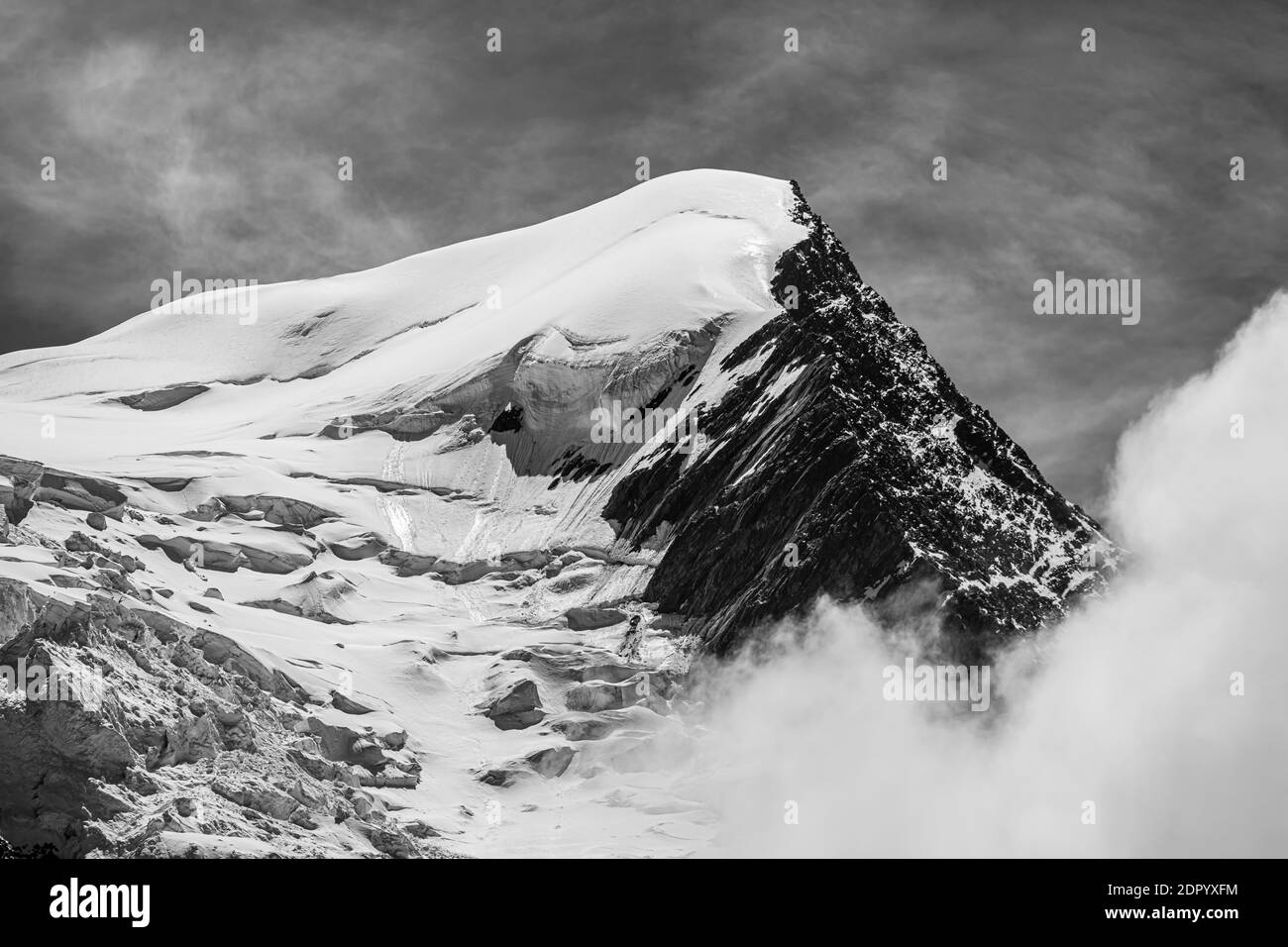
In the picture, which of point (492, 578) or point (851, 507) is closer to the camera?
point (851, 507)

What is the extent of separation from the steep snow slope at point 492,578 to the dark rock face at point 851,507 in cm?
31

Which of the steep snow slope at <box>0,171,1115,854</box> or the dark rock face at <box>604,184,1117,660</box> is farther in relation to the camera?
the dark rock face at <box>604,184,1117,660</box>

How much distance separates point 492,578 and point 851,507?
2840cm

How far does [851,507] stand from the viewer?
165 m

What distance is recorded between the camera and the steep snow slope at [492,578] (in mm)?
116500

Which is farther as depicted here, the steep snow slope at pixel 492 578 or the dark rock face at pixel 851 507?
the dark rock face at pixel 851 507

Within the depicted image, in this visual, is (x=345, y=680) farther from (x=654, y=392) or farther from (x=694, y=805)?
(x=654, y=392)

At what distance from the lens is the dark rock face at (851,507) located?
159750 millimetres

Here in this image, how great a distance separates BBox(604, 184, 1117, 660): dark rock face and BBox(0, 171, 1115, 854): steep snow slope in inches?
12.4

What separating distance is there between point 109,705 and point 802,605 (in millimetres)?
60786

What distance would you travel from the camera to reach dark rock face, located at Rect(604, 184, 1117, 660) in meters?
160

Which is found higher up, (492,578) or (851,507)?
(851,507)

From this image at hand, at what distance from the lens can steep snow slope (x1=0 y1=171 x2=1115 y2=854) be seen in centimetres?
11650

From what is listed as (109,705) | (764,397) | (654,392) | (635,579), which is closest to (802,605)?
(635,579)
